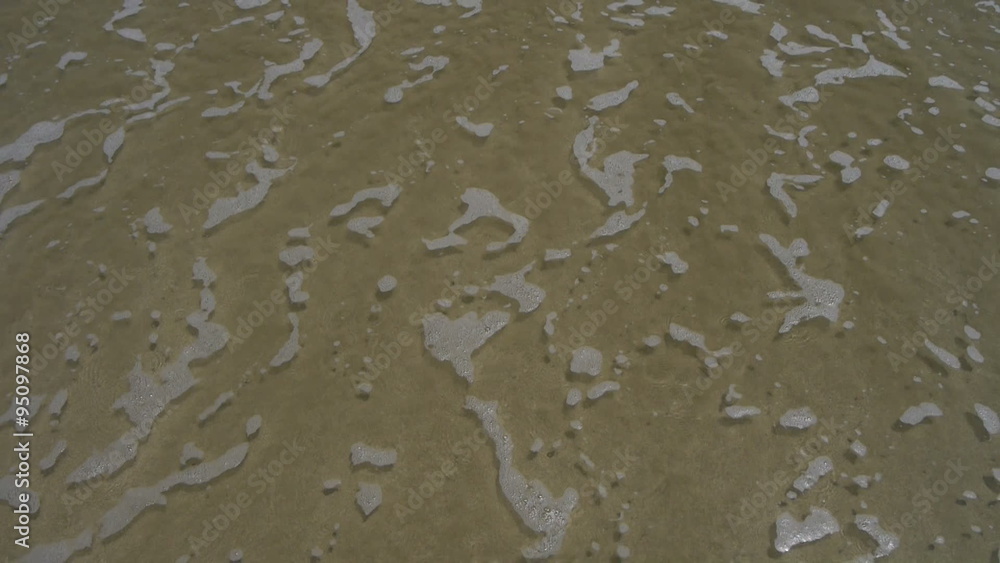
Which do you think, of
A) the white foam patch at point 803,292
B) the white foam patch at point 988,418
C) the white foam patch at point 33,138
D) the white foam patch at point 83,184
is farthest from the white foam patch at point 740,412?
the white foam patch at point 33,138

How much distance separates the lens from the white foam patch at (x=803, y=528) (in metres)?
1.88

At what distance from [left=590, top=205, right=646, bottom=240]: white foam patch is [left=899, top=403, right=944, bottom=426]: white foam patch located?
1.08 meters

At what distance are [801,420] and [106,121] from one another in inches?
117

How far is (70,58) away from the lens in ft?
10.4

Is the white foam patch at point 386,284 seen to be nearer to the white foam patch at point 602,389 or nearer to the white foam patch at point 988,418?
the white foam patch at point 602,389

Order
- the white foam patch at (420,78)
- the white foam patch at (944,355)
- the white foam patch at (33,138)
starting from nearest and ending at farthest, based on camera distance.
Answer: the white foam patch at (944,355) → the white foam patch at (33,138) → the white foam patch at (420,78)

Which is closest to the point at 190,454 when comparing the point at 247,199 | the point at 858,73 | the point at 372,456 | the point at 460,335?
the point at 372,456

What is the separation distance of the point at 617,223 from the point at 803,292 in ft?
2.26

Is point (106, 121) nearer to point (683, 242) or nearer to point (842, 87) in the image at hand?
point (683, 242)

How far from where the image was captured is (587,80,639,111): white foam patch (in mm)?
2896

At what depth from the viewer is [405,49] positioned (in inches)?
123

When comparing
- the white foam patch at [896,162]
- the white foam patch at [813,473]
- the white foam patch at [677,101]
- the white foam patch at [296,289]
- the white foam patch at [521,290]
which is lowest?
the white foam patch at [813,473]

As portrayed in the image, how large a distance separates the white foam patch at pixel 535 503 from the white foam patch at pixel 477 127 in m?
1.28

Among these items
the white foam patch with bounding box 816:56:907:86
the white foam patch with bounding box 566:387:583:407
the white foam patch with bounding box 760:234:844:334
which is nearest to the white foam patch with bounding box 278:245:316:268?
the white foam patch with bounding box 566:387:583:407
